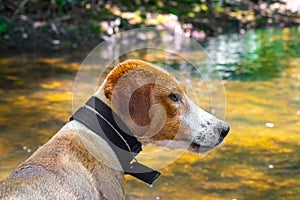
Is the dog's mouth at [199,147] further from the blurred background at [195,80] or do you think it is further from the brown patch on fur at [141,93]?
the blurred background at [195,80]

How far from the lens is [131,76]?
3285mm

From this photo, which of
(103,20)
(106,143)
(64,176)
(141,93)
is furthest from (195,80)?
(64,176)

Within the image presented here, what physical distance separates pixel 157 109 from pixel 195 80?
243 inches

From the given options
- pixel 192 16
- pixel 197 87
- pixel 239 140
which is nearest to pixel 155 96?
pixel 239 140

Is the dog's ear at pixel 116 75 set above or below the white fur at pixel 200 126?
above

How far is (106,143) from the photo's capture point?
320 cm

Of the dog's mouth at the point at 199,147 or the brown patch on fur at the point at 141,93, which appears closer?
the brown patch on fur at the point at 141,93

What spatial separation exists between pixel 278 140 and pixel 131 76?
12.3 ft

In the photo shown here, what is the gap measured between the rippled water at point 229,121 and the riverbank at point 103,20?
4.33ft

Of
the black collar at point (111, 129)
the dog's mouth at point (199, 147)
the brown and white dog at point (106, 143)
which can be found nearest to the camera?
the brown and white dog at point (106, 143)

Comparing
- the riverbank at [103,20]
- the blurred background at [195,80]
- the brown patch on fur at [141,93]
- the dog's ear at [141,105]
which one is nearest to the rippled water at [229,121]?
the blurred background at [195,80]

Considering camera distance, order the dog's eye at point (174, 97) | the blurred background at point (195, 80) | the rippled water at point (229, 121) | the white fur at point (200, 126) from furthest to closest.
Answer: the blurred background at point (195, 80) → the rippled water at point (229, 121) → the white fur at point (200, 126) → the dog's eye at point (174, 97)

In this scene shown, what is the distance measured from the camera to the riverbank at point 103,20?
43.0 feet

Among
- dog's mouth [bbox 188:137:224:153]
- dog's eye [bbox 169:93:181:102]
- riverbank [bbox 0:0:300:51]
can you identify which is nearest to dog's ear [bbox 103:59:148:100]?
dog's eye [bbox 169:93:181:102]
